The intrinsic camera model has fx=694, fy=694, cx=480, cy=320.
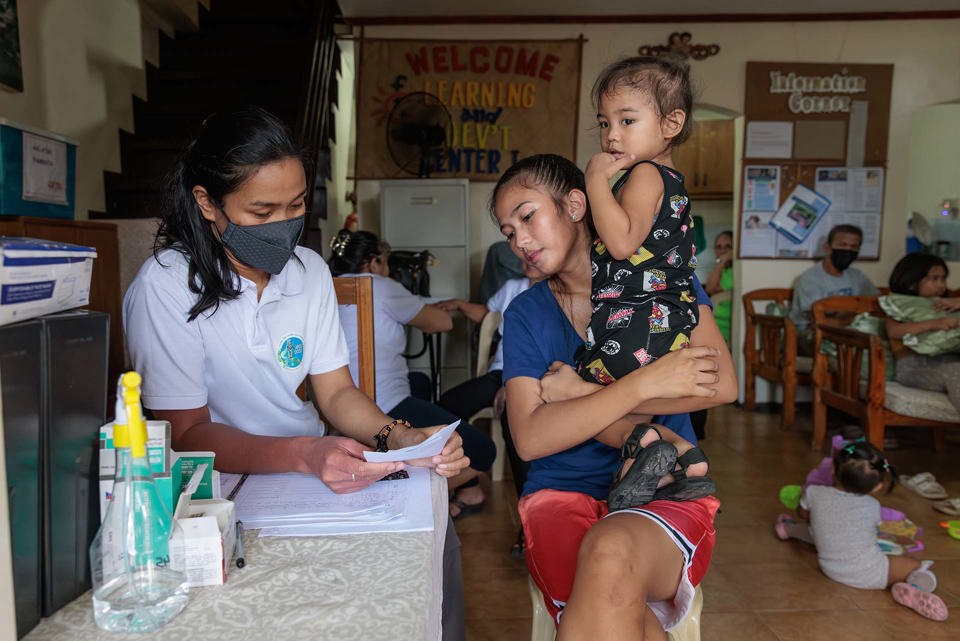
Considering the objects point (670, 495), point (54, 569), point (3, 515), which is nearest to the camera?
point (3, 515)

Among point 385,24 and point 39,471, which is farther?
point 385,24

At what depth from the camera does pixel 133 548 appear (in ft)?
2.22

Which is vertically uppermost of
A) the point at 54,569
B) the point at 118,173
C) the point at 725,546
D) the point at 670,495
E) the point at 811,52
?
the point at 811,52

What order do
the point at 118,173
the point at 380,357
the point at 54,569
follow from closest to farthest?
the point at 54,569
the point at 380,357
the point at 118,173

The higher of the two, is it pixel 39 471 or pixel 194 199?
pixel 194 199

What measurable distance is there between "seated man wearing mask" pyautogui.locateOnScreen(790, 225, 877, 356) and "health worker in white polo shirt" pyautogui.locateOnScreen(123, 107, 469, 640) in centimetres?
437

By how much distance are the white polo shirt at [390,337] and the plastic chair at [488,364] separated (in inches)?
18.1

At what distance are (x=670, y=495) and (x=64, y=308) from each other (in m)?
1.02

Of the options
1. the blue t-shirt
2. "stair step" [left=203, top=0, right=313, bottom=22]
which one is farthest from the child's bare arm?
"stair step" [left=203, top=0, right=313, bottom=22]

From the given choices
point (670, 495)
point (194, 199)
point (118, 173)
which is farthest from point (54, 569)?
point (118, 173)

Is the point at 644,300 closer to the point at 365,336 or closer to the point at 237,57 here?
the point at 365,336

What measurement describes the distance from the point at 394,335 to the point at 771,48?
4122 millimetres

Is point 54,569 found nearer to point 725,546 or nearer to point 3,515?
point 3,515

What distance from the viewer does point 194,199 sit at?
4.45ft
